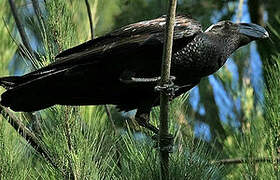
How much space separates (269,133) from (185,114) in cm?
43

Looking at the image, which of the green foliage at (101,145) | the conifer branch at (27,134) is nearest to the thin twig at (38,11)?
the green foliage at (101,145)

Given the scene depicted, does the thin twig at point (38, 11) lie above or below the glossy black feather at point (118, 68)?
above

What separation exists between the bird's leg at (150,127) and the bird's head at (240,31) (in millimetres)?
459

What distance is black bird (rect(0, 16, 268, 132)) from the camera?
250 centimetres

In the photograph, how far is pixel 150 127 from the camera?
2.59 metres

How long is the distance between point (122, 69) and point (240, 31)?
1.95ft

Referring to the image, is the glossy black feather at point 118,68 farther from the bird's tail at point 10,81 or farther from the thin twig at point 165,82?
the thin twig at point 165,82

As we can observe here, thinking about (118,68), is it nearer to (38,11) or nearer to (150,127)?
(150,127)

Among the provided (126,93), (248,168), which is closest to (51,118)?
(126,93)

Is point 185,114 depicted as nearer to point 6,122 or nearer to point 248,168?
point 248,168

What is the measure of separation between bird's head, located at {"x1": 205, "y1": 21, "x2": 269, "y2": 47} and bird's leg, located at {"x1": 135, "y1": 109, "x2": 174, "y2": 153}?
0.46 meters

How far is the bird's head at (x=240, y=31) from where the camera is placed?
2.84 m

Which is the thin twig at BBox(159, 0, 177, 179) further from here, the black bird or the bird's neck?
the bird's neck

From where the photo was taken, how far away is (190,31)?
268cm
